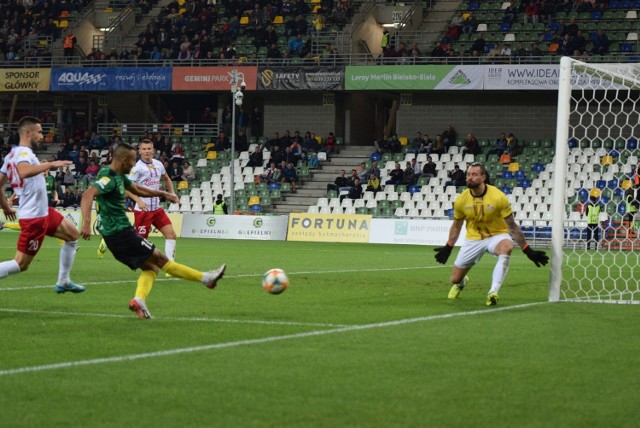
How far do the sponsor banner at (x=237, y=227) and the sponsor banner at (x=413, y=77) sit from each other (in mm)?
9467

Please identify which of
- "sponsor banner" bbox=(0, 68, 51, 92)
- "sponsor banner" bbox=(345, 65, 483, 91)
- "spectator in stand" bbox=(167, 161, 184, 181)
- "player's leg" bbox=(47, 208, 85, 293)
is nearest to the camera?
"player's leg" bbox=(47, 208, 85, 293)

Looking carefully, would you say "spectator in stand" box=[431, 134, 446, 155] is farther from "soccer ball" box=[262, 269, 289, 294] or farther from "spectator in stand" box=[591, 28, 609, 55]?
"soccer ball" box=[262, 269, 289, 294]

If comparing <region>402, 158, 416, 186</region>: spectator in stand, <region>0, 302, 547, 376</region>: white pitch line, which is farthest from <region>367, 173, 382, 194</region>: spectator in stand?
<region>0, 302, 547, 376</region>: white pitch line

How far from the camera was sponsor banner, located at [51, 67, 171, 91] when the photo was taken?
1842 inches

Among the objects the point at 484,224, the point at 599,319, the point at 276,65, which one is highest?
the point at 276,65

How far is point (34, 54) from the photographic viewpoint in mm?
50219

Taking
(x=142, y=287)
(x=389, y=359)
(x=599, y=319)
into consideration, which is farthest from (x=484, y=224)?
(x=389, y=359)

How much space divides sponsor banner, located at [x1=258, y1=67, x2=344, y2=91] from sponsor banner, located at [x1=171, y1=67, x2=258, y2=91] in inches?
17.8

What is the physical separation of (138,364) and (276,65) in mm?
38460

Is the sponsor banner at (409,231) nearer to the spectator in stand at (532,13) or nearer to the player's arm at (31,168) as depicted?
the spectator in stand at (532,13)

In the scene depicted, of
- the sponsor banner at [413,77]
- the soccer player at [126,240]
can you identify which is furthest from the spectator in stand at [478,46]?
the soccer player at [126,240]

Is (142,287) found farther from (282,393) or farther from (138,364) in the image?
(282,393)

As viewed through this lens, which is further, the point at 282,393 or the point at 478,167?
the point at 478,167

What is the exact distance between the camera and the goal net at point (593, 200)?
13.6m
